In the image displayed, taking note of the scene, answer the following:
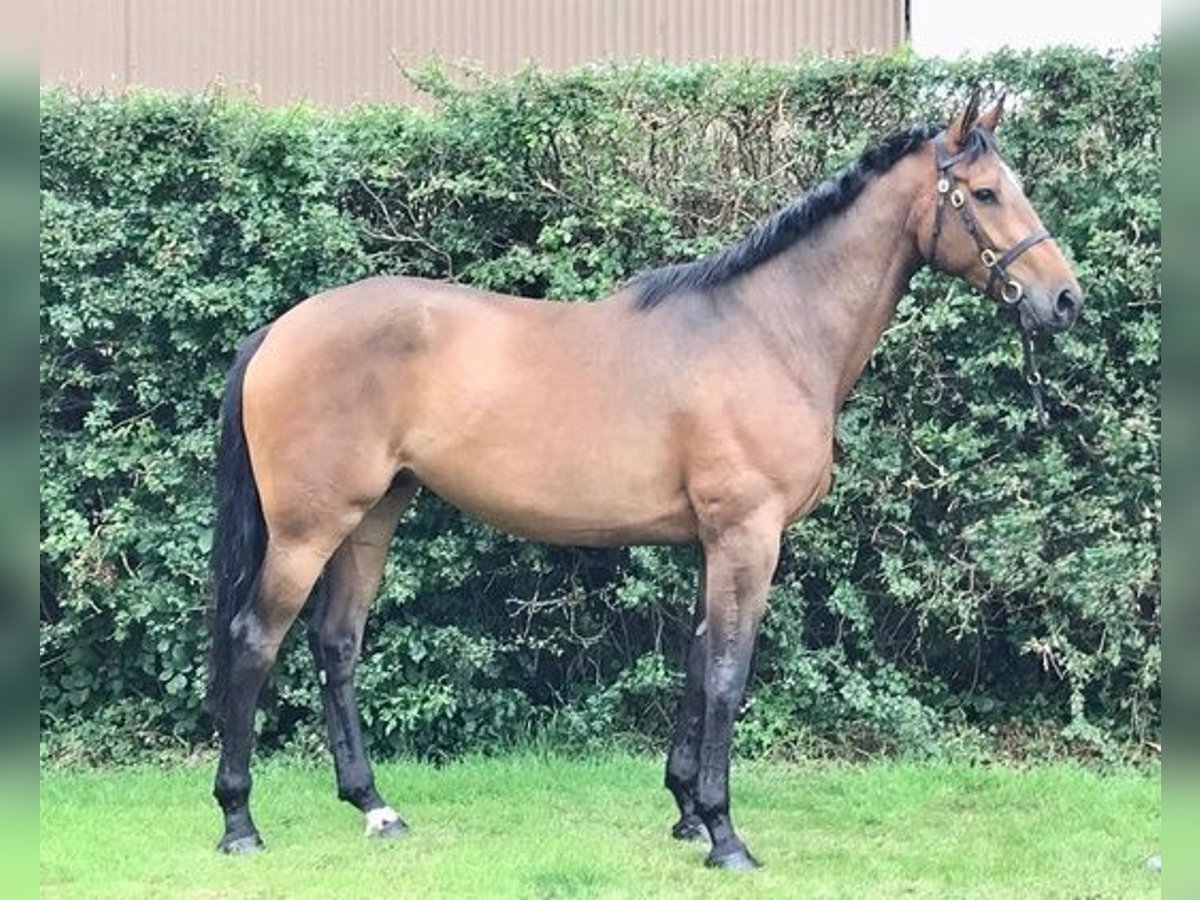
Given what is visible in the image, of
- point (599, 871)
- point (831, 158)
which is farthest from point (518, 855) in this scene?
point (831, 158)

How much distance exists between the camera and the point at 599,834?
15.8ft

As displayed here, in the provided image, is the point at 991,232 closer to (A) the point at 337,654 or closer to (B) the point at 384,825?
(A) the point at 337,654

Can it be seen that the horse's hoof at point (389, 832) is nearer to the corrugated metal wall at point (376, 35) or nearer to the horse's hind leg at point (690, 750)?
the horse's hind leg at point (690, 750)

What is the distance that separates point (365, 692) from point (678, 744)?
184 cm

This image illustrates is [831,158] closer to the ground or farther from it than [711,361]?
farther from it

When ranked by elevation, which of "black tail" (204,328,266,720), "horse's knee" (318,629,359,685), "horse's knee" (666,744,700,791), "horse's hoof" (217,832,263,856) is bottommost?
"horse's hoof" (217,832,263,856)

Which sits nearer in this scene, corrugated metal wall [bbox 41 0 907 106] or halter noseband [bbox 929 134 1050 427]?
halter noseband [bbox 929 134 1050 427]

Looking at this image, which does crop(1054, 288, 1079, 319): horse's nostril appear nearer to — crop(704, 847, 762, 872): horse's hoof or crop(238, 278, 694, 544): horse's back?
crop(238, 278, 694, 544): horse's back

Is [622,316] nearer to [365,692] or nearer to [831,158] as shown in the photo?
[831,158]

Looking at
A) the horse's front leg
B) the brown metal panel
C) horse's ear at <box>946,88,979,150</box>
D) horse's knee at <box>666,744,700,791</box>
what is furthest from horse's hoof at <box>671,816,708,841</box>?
the brown metal panel

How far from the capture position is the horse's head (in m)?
4.32

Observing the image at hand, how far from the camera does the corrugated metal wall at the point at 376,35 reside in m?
9.97

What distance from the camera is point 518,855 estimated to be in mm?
4504

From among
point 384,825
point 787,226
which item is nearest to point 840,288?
point 787,226
